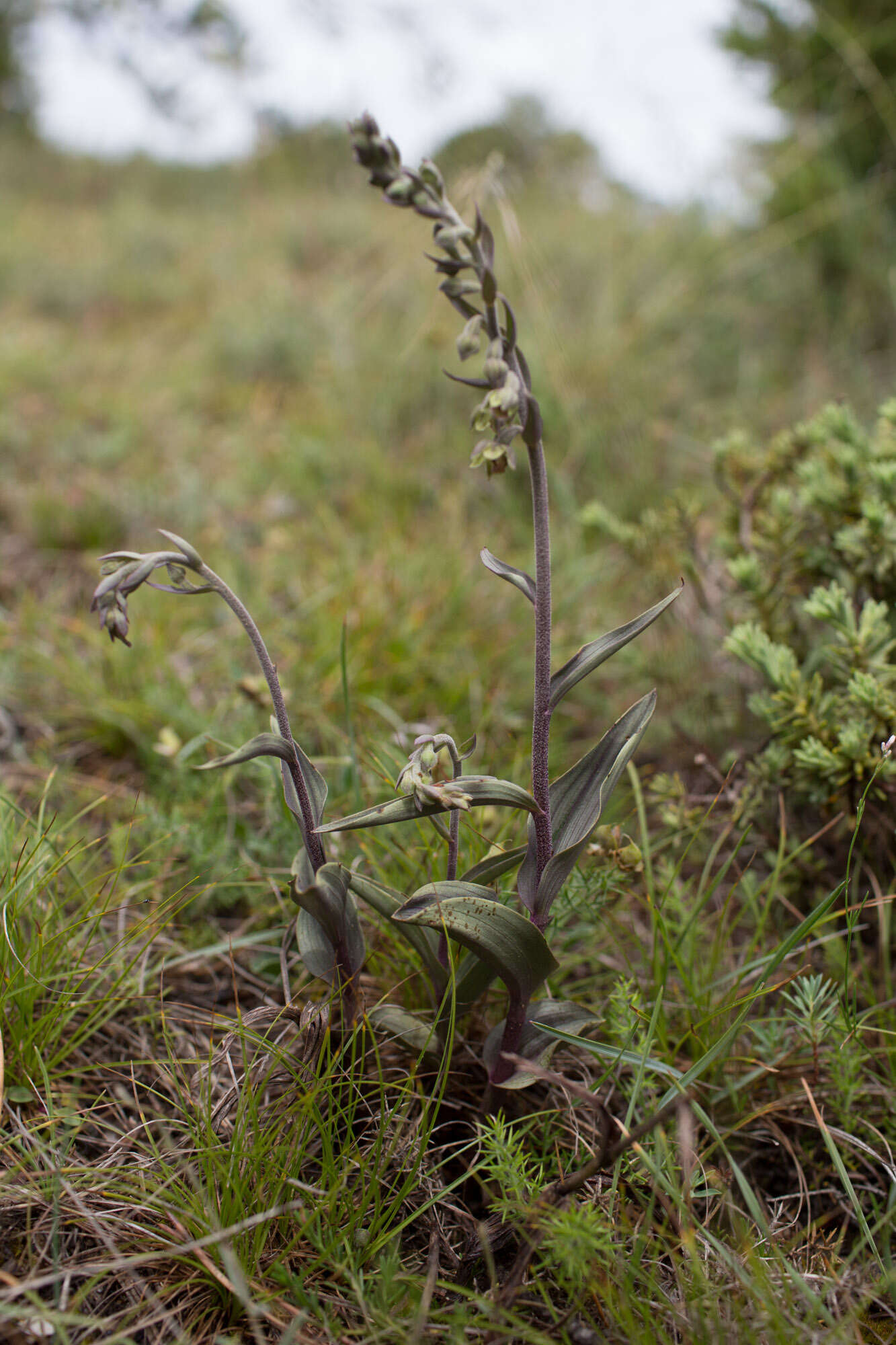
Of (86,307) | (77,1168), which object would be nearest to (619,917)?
(77,1168)

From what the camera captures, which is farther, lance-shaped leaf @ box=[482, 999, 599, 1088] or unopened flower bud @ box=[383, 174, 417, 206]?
lance-shaped leaf @ box=[482, 999, 599, 1088]

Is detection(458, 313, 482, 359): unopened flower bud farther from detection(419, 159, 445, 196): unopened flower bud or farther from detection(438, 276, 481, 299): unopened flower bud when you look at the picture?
detection(419, 159, 445, 196): unopened flower bud

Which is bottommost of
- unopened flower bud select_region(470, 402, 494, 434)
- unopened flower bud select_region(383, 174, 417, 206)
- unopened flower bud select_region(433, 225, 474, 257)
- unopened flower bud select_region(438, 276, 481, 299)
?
unopened flower bud select_region(470, 402, 494, 434)

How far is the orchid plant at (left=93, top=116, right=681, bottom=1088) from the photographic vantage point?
115 cm

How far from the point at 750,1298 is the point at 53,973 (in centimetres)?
132

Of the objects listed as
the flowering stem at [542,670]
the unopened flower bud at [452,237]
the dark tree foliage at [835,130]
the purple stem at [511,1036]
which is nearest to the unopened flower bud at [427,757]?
the flowering stem at [542,670]

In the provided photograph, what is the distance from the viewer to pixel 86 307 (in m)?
6.43

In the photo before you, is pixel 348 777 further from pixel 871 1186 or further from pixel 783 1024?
pixel 871 1186

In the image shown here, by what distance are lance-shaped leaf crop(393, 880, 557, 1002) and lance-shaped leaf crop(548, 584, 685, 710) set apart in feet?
1.07

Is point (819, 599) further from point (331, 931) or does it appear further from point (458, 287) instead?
point (331, 931)

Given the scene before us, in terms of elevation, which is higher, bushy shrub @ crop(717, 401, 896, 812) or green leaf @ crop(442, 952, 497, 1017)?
bushy shrub @ crop(717, 401, 896, 812)

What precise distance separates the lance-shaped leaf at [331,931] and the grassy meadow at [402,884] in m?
0.10

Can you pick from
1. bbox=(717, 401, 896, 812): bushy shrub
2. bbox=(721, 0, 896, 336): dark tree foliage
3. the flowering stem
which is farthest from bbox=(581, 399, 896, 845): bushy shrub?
bbox=(721, 0, 896, 336): dark tree foliage

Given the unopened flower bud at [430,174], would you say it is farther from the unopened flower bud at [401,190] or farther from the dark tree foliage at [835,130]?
the dark tree foliage at [835,130]
